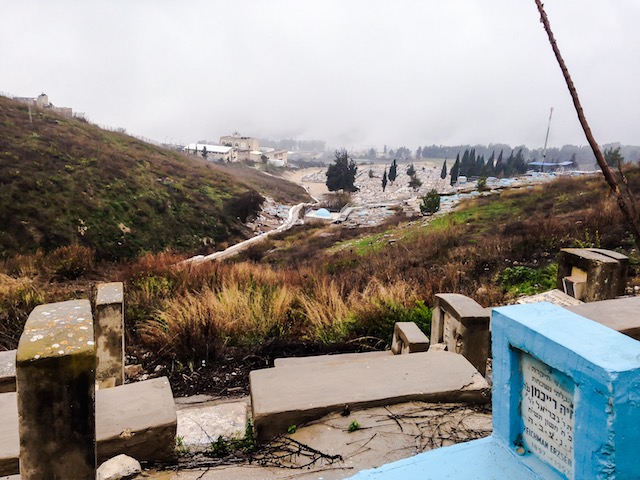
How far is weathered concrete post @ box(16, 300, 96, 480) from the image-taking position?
79.4 inches

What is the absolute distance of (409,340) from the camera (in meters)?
4.24

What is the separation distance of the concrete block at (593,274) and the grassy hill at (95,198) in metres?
19.8

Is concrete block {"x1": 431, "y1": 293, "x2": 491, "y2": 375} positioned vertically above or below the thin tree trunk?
below

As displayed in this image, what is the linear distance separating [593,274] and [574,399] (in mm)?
5333

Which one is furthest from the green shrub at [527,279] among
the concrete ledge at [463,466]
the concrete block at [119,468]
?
the concrete block at [119,468]

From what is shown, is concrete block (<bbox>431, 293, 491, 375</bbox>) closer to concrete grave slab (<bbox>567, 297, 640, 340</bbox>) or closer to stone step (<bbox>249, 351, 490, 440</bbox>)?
stone step (<bbox>249, 351, 490, 440</bbox>)

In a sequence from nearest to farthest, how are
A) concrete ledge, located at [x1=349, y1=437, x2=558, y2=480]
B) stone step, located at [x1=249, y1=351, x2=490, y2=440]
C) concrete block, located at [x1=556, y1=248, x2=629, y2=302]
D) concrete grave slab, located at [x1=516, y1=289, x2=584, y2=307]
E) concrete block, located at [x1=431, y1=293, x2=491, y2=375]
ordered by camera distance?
concrete ledge, located at [x1=349, y1=437, x2=558, y2=480]
stone step, located at [x1=249, y1=351, x2=490, y2=440]
concrete block, located at [x1=431, y1=293, x2=491, y2=375]
concrete block, located at [x1=556, y1=248, x2=629, y2=302]
concrete grave slab, located at [x1=516, y1=289, x2=584, y2=307]

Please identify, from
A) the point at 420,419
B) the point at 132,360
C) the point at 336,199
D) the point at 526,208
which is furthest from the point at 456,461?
the point at 336,199

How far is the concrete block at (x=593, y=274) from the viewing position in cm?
582

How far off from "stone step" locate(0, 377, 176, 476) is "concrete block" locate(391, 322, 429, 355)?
89.1 inches

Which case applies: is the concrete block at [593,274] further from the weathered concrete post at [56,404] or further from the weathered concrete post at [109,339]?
the weathered concrete post at [56,404]

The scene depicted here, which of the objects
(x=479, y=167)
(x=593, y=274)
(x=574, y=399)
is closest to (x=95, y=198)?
(x=593, y=274)

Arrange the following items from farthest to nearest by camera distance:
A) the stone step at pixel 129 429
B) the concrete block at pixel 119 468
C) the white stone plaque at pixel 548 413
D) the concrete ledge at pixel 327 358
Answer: the concrete ledge at pixel 327 358 → the stone step at pixel 129 429 → the concrete block at pixel 119 468 → the white stone plaque at pixel 548 413

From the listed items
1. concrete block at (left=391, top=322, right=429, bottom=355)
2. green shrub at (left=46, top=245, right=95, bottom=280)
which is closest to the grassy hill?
green shrub at (left=46, top=245, right=95, bottom=280)
